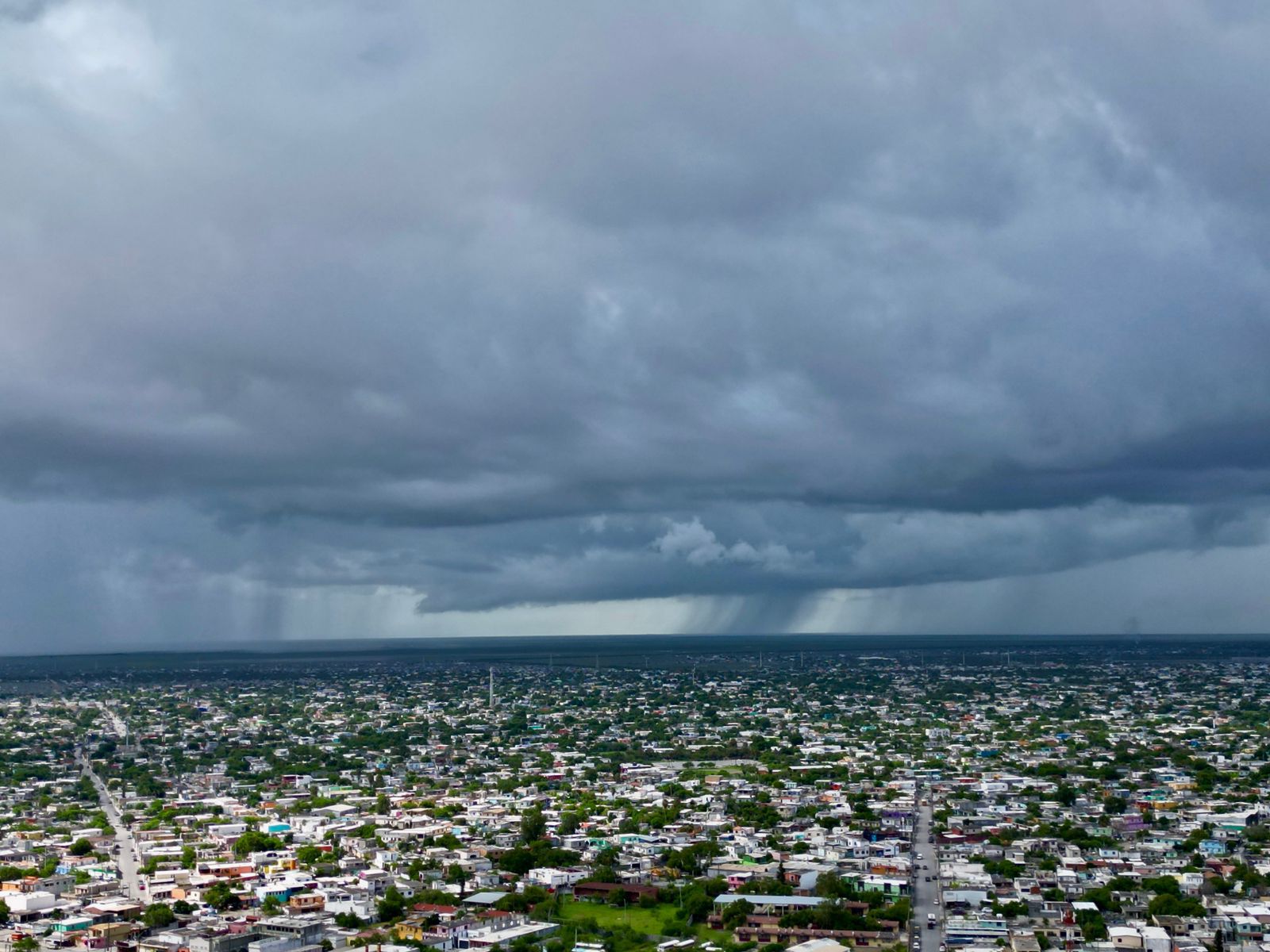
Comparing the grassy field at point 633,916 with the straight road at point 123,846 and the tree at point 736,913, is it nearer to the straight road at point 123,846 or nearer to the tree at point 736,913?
the tree at point 736,913

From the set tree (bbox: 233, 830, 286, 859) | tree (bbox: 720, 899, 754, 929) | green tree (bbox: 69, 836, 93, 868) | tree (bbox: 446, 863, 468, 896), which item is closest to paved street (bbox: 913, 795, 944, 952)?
tree (bbox: 720, 899, 754, 929)

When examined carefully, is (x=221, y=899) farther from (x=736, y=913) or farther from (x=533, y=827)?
(x=736, y=913)

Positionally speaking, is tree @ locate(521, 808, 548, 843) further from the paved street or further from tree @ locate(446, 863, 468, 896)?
the paved street

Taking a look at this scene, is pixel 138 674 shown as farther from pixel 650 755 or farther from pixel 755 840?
pixel 755 840

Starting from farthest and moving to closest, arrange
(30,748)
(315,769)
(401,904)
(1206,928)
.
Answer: (30,748) < (315,769) < (401,904) < (1206,928)

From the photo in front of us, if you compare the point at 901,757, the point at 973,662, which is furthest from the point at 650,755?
the point at 973,662
